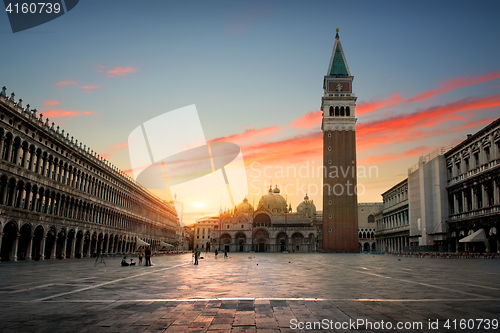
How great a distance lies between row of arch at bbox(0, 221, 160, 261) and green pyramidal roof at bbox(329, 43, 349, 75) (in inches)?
2268

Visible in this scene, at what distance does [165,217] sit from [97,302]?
80.7 metres

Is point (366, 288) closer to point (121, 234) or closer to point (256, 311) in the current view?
point (256, 311)

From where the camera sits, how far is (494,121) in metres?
36.2

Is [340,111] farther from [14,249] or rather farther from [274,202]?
[14,249]

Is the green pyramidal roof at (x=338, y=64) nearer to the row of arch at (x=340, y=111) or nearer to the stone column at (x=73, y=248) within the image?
the row of arch at (x=340, y=111)

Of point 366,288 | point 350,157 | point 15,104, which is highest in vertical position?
point 350,157

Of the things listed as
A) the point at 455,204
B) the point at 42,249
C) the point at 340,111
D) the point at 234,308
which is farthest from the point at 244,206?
the point at 234,308

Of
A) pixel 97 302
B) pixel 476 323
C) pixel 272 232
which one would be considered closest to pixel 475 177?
pixel 476 323

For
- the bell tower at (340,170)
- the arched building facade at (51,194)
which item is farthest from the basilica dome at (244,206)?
the arched building facade at (51,194)

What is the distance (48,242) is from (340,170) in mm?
55753

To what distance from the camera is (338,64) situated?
82938 mm

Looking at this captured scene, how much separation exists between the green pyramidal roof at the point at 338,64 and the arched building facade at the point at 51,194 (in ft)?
166

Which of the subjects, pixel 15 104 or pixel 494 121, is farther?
pixel 494 121

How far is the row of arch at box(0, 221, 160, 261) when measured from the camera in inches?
1138
